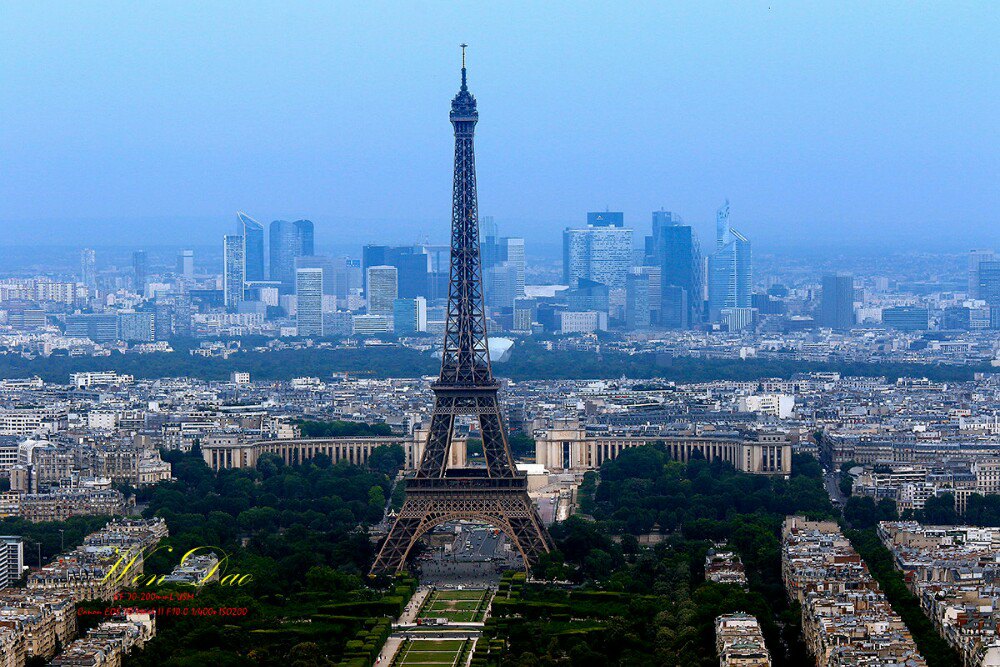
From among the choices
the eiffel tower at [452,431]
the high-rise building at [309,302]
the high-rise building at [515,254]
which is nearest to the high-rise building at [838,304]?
the high-rise building at [515,254]

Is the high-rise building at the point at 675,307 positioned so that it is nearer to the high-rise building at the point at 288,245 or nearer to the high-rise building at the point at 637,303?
the high-rise building at the point at 637,303

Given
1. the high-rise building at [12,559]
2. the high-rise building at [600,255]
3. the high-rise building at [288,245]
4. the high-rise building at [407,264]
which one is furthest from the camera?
the high-rise building at [288,245]

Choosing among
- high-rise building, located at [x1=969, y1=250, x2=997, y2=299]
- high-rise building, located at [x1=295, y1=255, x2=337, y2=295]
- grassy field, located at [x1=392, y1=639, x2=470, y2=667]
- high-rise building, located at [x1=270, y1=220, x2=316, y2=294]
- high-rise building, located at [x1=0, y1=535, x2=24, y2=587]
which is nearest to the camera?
grassy field, located at [x1=392, y1=639, x2=470, y2=667]

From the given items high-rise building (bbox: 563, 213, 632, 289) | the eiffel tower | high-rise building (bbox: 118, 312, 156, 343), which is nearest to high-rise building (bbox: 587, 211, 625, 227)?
high-rise building (bbox: 563, 213, 632, 289)

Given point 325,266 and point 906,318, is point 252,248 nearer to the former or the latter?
point 325,266

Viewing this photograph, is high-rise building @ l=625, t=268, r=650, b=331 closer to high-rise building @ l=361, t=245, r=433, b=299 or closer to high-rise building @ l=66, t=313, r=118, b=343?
high-rise building @ l=361, t=245, r=433, b=299

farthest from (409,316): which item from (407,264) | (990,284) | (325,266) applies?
(990,284)
